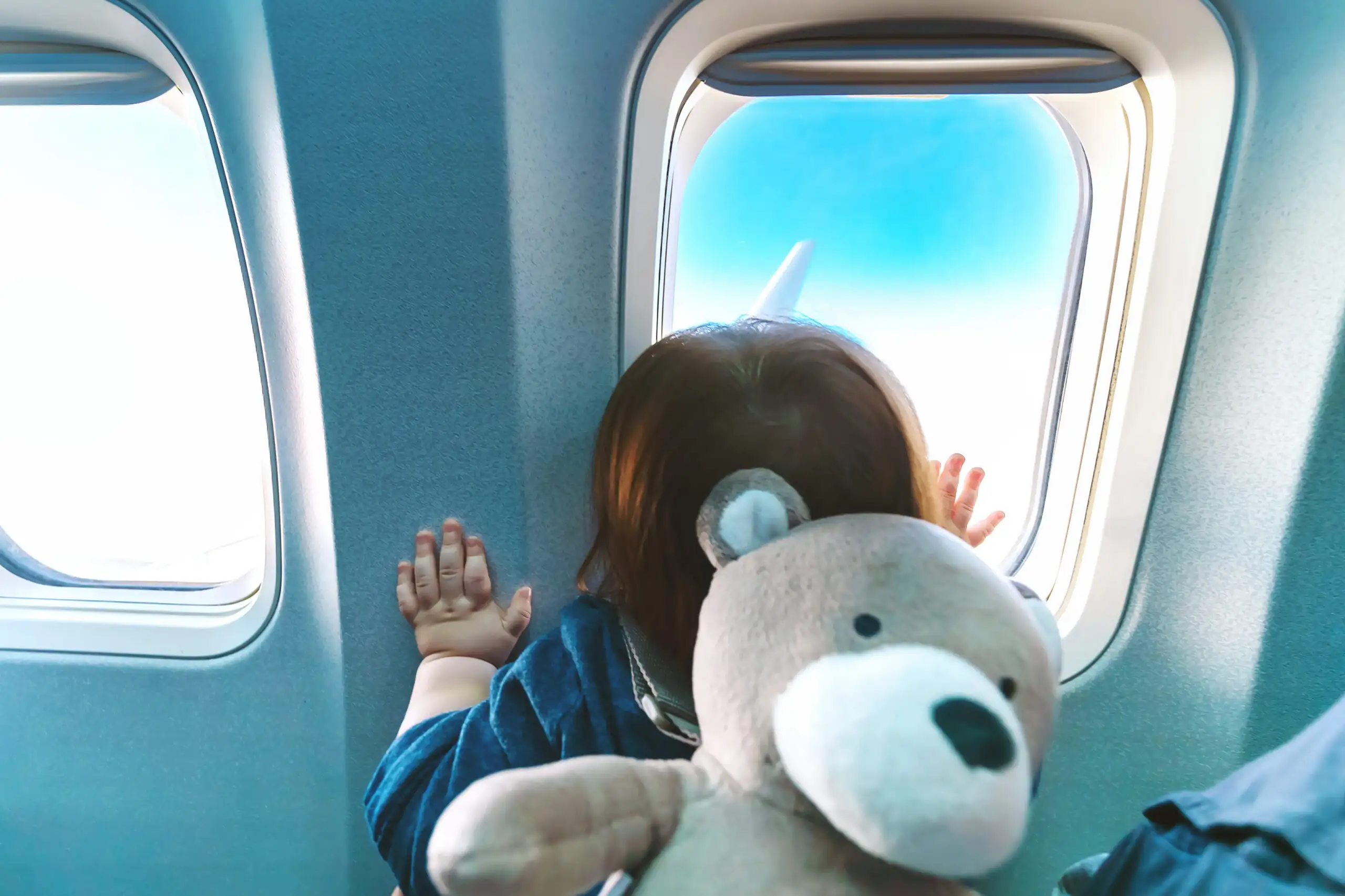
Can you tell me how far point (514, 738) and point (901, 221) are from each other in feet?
3.32

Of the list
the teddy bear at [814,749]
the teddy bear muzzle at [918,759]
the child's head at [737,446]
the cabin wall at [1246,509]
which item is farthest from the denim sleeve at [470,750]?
the cabin wall at [1246,509]

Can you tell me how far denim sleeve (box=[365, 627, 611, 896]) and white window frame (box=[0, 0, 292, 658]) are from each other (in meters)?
0.53

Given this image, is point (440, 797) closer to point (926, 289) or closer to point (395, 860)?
point (395, 860)

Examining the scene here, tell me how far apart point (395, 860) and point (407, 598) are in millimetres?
362

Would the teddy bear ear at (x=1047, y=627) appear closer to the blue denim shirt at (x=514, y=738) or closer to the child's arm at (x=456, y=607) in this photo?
the blue denim shirt at (x=514, y=738)

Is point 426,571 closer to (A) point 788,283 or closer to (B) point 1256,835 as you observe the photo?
(A) point 788,283

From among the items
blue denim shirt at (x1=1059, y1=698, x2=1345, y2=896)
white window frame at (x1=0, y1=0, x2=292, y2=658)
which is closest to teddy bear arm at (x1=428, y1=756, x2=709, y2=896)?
blue denim shirt at (x1=1059, y1=698, x2=1345, y2=896)

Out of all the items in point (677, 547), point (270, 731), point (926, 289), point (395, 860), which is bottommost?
point (270, 731)

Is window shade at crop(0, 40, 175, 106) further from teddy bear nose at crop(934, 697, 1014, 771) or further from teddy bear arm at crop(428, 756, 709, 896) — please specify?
teddy bear nose at crop(934, 697, 1014, 771)

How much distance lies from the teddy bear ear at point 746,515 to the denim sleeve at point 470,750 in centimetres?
39

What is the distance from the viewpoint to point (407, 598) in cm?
99

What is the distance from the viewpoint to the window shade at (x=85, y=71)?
1.03 metres

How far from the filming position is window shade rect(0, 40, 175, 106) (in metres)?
1.03

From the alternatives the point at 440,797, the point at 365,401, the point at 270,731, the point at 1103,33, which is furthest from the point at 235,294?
the point at 1103,33
